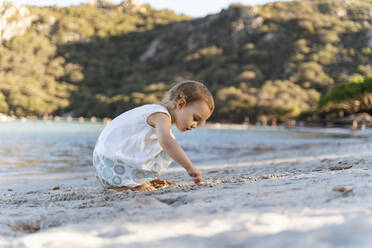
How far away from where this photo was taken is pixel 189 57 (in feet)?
322

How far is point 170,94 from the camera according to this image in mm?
2836

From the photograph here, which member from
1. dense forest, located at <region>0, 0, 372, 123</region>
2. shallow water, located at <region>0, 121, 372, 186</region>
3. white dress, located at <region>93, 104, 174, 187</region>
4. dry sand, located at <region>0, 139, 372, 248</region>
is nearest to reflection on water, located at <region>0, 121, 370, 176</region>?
shallow water, located at <region>0, 121, 372, 186</region>

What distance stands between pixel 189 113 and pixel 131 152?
0.52 metres

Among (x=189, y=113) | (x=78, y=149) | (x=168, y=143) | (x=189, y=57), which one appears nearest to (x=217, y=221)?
(x=168, y=143)

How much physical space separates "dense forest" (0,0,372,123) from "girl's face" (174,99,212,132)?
50228 mm

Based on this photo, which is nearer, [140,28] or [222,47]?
[222,47]

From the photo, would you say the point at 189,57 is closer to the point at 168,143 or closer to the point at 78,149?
the point at 78,149

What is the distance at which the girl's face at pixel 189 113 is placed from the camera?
2750 mm

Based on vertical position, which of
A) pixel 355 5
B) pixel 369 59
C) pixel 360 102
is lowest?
pixel 360 102

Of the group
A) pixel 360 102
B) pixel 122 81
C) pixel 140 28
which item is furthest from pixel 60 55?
pixel 360 102

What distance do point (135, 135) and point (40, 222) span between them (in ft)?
3.73

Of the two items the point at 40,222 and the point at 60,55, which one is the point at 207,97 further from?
the point at 60,55

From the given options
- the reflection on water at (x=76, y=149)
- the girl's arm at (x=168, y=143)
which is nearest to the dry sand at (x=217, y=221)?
the girl's arm at (x=168, y=143)

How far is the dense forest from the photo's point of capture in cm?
7225
